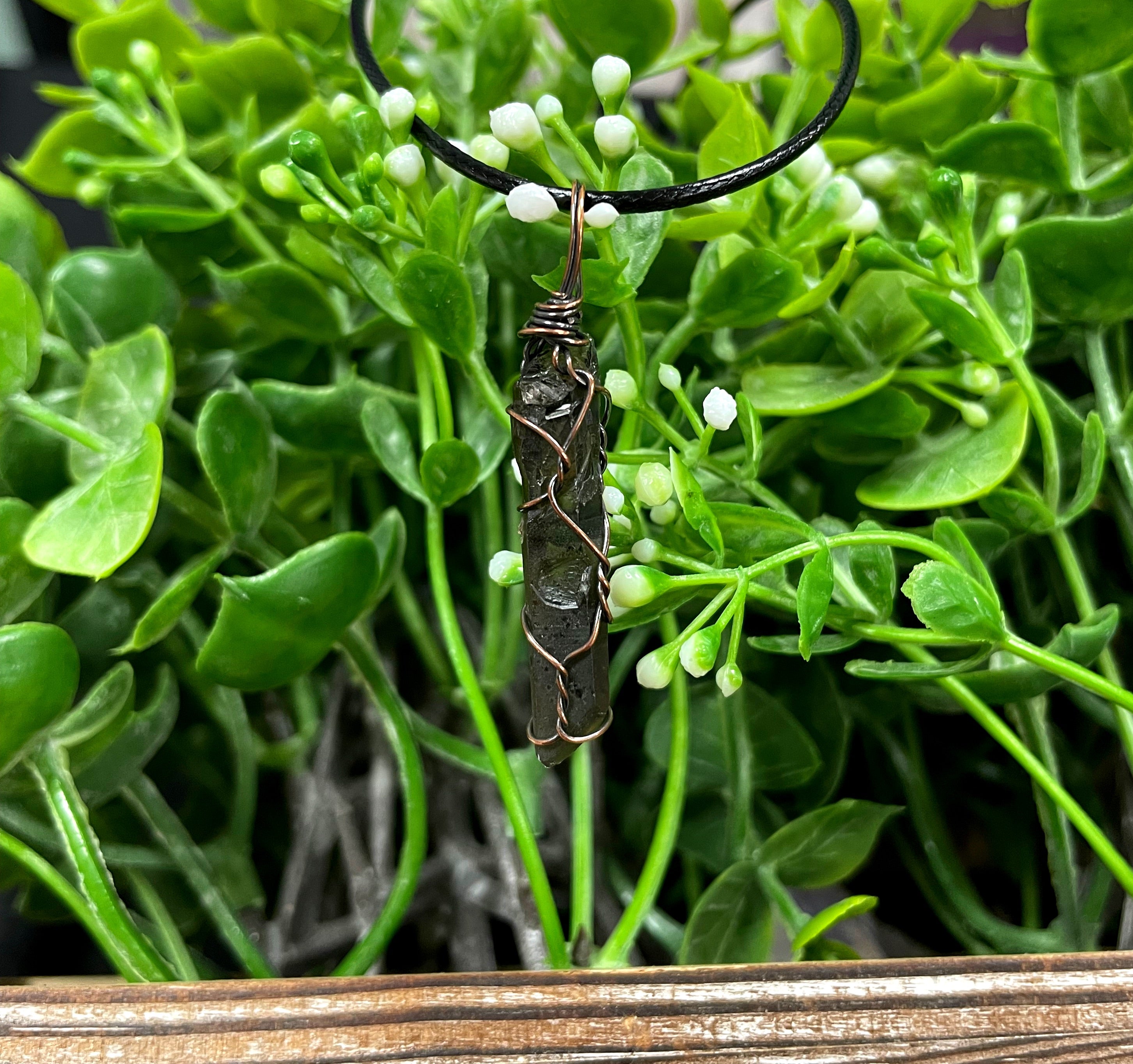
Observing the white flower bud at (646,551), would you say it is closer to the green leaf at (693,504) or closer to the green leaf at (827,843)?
the green leaf at (693,504)

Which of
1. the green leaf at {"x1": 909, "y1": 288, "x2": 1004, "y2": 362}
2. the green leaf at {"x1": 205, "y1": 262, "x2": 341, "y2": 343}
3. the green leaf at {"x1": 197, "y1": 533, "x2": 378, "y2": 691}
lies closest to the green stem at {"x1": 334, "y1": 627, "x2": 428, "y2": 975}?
the green leaf at {"x1": 197, "y1": 533, "x2": 378, "y2": 691}

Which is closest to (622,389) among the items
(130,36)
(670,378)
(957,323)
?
(670,378)

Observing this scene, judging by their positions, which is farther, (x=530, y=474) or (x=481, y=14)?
(x=481, y=14)

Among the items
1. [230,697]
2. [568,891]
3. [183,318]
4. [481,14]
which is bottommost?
[568,891]

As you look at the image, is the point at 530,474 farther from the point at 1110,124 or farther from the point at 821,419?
the point at 1110,124

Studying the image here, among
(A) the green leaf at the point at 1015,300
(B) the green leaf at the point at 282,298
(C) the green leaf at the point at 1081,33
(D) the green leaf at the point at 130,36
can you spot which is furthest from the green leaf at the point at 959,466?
(D) the green leaf at the point at 130,36

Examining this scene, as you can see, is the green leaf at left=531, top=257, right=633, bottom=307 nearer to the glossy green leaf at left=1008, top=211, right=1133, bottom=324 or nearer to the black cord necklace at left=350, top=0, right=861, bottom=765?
the black cord necklace at left=350, top=0, right=861, bottom=765

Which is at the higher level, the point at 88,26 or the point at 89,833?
the point at 88,26

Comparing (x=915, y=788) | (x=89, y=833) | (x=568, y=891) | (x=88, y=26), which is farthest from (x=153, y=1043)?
(x=88, y=26)
